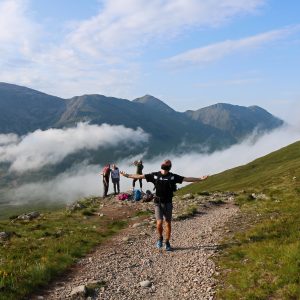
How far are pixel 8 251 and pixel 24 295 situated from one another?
704 cm

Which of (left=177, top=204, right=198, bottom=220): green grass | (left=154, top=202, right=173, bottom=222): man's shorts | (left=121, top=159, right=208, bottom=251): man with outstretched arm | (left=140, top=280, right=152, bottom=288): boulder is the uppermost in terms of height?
(left=121, top=159, right=208, bottom=251): man with outstretched arm

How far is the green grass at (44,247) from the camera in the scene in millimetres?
14758

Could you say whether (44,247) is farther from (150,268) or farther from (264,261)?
(264,261)

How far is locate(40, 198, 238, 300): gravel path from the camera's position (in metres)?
14.1

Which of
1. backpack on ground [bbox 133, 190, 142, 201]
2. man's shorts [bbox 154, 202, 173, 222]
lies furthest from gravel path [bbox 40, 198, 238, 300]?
backpack on ground [bbox 133, 190, 142, 201]

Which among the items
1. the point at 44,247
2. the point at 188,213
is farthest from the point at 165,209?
the point at 188,213

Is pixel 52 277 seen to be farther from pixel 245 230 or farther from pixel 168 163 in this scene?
pixel 245 230

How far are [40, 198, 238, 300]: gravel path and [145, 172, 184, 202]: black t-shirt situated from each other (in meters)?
2.62

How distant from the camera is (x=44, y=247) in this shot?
67.8 ft

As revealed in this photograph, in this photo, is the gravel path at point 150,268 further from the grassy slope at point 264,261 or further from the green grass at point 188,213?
the green grass at point 188,213

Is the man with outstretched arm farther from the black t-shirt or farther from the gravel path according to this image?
the gravel path

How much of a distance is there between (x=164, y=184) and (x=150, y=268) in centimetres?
400

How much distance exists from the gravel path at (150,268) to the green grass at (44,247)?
73 centimetres

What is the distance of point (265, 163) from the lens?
609ft
